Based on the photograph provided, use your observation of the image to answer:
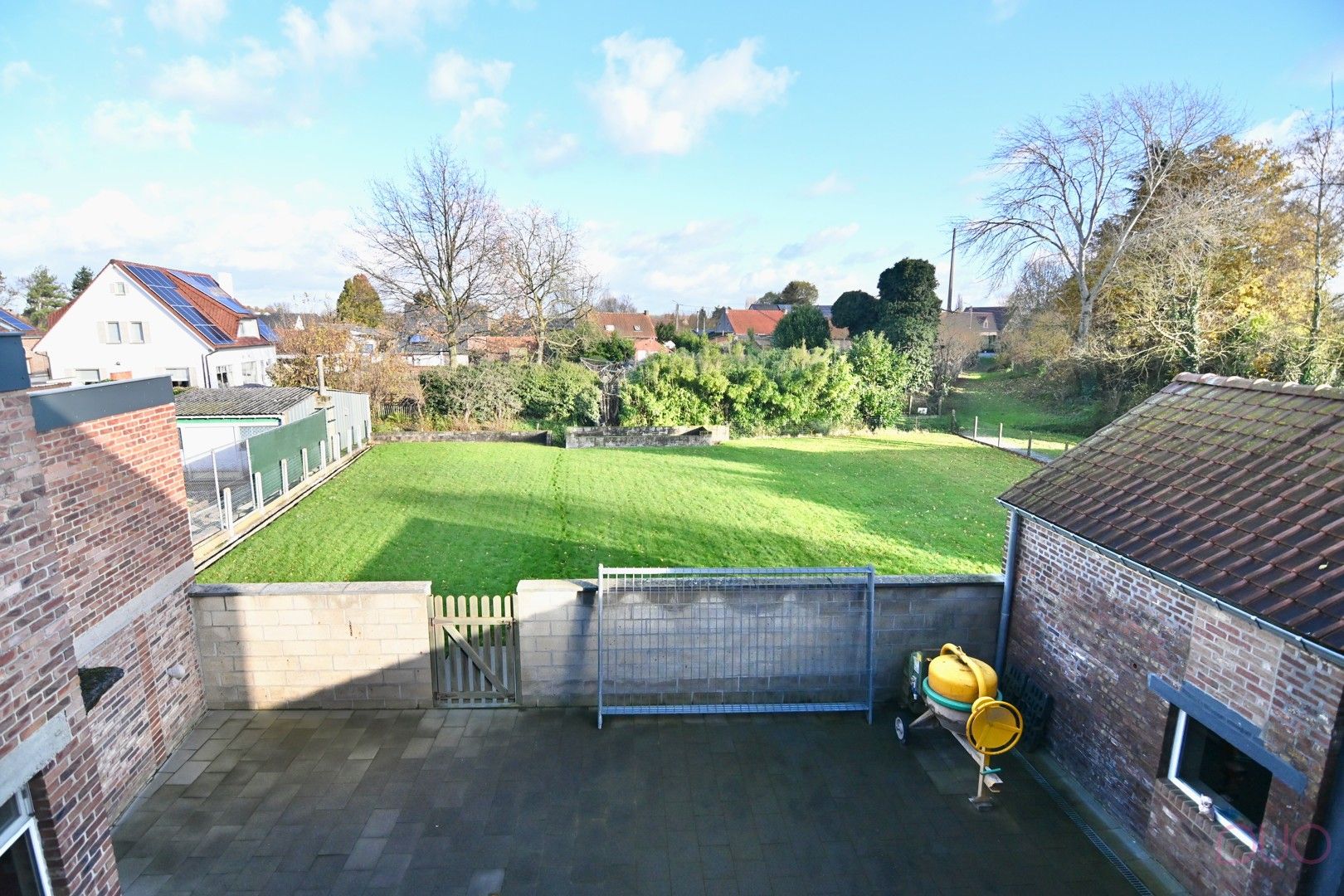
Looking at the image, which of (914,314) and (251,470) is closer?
(251,470)

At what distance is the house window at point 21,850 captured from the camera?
120 inches

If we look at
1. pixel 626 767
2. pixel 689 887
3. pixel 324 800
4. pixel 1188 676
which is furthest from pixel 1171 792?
pixel 324 800

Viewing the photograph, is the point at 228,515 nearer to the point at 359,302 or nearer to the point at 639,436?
the point at 639,436

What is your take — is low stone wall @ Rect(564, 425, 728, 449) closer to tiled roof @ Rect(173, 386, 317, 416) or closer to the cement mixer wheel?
tiled roof @ Rect(173, 386, 317, 416)

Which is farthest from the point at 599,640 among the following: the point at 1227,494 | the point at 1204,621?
the point at 1227,494

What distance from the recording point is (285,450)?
13.3m

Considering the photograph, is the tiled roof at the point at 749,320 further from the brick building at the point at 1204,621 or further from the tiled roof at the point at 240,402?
the brick building at the point at 1204,621

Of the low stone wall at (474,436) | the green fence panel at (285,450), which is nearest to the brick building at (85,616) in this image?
the green fence panel at (285,450)

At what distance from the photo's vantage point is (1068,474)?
20.4 feet

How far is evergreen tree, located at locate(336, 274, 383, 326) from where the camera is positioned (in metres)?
43.9

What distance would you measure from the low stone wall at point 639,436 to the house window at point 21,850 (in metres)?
17.7

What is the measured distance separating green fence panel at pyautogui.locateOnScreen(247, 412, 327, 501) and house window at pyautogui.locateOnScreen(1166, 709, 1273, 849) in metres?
13.0

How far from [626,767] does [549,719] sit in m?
1.05

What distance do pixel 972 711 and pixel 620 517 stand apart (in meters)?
7.73
